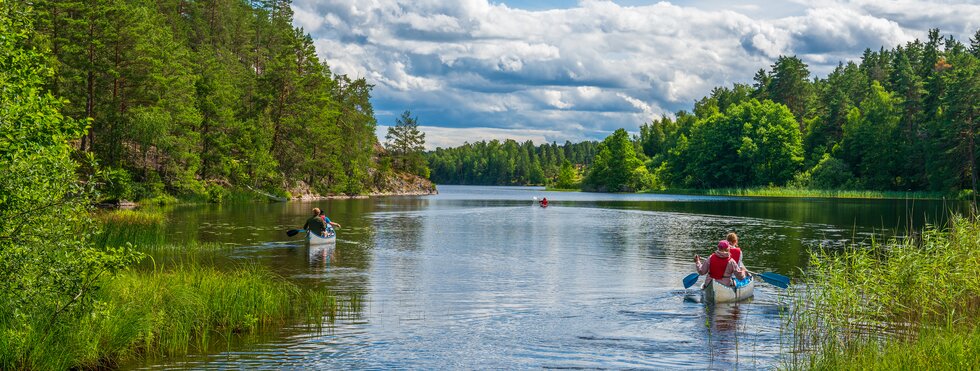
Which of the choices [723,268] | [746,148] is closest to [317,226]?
[723,268]

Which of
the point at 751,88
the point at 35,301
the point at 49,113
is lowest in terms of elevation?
the point at 35,301

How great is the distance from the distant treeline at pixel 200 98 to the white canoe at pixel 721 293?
47.6ft

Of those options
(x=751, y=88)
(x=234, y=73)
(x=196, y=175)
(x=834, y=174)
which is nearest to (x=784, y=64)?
(x=751, y=88)

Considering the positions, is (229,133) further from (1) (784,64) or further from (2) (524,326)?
(1) (784,64)

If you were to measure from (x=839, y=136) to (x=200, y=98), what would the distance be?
102 metres

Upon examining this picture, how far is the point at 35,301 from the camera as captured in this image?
37.3 ft

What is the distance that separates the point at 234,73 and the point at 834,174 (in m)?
82.5

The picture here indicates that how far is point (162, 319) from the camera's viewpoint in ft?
45.0

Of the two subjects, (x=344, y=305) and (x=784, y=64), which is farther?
(x=784, y=64)

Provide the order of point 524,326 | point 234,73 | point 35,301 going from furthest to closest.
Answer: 1. point 234,73
2. point 524,326
3. point 35,301

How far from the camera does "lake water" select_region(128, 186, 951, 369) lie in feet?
46.3

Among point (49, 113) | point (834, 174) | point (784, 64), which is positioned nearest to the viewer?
point (49, 113)

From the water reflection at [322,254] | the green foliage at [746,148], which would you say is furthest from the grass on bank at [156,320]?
the green foliage at [746,148]

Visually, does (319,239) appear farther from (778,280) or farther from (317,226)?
(778,280)
